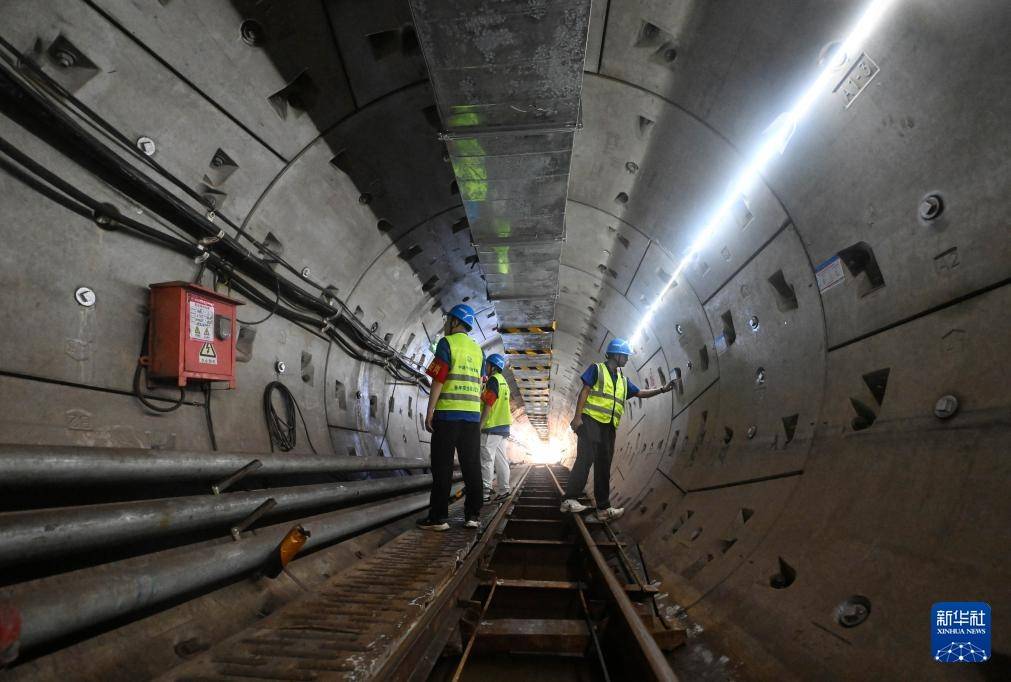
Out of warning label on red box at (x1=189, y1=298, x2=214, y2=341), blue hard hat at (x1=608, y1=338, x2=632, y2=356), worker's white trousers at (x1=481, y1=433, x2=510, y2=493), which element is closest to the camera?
warning label on red box at (x1=189, y1=298, x2=214, y2=341)

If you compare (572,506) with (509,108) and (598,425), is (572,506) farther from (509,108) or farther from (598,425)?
(509,108)

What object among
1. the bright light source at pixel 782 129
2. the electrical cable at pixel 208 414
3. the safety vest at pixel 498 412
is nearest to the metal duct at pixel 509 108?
the bright light source at pixel 782 129

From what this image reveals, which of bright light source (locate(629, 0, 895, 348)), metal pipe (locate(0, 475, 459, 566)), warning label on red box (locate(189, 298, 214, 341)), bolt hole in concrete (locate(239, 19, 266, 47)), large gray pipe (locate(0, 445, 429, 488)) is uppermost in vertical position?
bolt hole in concrete (locate(239, 19, 266, 47))

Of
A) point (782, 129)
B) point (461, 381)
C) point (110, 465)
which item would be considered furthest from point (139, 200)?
point (782, 129)

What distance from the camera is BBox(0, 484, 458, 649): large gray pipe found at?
5.82 ft

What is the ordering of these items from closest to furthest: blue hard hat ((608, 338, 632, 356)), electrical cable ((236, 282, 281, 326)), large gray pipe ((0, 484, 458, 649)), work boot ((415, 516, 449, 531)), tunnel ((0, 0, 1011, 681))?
1. large gray pipe ((0, 484, 458, 649))
2. tunnel ((0, 0, 1011, 681))
3. electrical cable ((236, 282, 281, 326))
4. work boot ((415, 516, 449, 531))
5. blue hard hat ((608, 338, 632, 356))

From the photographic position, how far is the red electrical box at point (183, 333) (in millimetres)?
3355

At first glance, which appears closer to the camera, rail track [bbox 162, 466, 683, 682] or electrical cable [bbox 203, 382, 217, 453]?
rail track [bbox 162, 466, 683, 682]

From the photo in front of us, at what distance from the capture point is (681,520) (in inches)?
184

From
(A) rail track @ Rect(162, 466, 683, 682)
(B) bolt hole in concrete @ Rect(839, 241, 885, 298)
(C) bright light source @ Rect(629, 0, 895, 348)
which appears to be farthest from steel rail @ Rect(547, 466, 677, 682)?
(C) bright light source @ Rect(629, 0, 895, 348)

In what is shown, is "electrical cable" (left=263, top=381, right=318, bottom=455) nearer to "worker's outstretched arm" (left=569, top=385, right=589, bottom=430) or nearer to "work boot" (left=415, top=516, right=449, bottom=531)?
"work boot" (left=415, top=516, right=449, bottom=531)

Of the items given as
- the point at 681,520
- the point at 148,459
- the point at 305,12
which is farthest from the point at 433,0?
the point at 681,520

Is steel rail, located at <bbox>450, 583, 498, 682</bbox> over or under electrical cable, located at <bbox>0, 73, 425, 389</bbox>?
under

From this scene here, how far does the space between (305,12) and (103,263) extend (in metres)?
2.22
